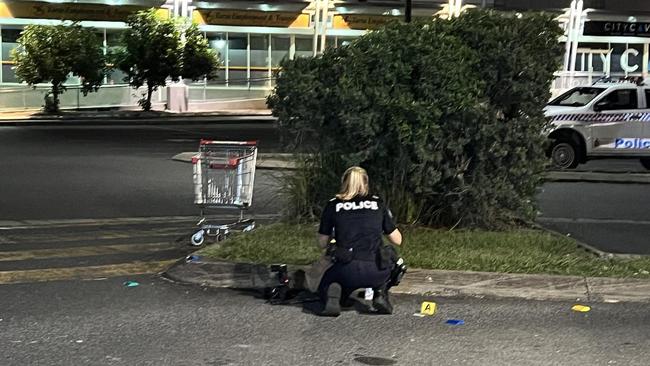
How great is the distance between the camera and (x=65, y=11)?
37.7 m

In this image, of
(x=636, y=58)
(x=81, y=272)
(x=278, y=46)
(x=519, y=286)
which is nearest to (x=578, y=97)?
(x=519, y=286)

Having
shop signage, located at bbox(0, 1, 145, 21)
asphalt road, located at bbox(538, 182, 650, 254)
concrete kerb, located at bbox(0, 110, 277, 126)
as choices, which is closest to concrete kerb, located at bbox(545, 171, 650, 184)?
asphalt road, located at bbox(538, 182, 650, 254)

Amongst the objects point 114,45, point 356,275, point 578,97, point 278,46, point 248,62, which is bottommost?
point 356,275

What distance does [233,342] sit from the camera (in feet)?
19.0

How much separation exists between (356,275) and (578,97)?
12890 millimetres

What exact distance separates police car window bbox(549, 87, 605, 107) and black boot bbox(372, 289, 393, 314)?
12.1 m

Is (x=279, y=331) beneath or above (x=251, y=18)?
beneath

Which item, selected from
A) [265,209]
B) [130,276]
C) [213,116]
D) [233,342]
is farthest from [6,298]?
[213,116]

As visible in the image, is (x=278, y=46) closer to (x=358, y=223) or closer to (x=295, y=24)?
(x=295, y=24)

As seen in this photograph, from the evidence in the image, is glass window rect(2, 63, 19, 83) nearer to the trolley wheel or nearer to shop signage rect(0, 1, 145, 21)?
shop signage rect(0, 1, 145, 21)

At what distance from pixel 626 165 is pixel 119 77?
25.3m

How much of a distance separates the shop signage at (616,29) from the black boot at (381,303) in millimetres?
42487

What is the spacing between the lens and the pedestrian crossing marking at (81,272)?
7.62m

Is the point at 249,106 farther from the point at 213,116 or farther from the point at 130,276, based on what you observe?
the point at 130,276
